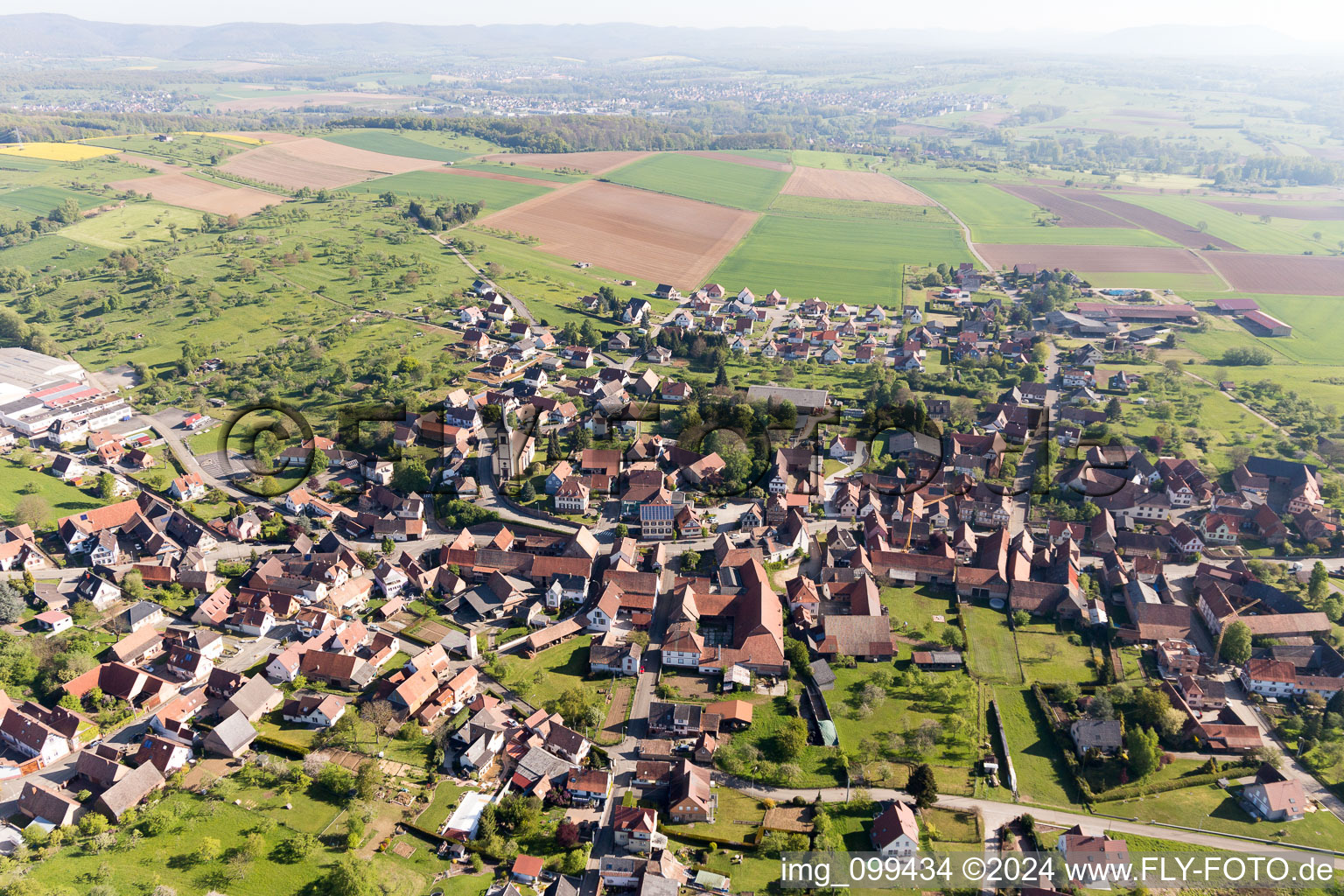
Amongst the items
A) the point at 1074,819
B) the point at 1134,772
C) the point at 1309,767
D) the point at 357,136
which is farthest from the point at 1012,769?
the point at 357,136

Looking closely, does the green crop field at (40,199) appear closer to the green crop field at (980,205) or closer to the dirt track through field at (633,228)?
the dirt track through field at (633,228)

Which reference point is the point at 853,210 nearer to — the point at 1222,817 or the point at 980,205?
the point at 980,205

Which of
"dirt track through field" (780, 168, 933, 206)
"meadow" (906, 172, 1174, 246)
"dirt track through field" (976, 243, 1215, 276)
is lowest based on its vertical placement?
"dirt track through field" (976, 243, 1215, 276)

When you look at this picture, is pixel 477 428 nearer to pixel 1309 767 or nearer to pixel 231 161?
pixel 1309 767

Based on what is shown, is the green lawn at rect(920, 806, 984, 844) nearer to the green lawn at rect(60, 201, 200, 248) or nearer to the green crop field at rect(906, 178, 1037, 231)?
the green crop field at rect(906, 178, 1037, 231)

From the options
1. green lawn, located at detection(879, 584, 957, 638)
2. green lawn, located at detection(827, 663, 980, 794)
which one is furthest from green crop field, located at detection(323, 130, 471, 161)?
green lawn, located at detection(827, 663, 980, 794)
